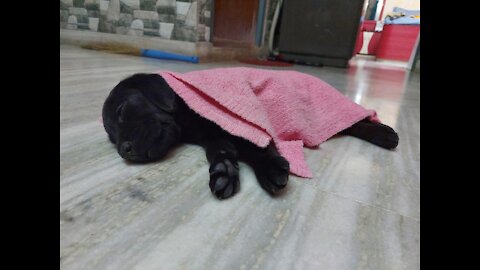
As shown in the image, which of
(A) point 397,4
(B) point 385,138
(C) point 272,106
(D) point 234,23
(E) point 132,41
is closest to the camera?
(C) point 272,106

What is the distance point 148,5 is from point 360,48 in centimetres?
571

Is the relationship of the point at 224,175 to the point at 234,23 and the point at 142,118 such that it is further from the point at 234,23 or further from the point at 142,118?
the point at 234,23

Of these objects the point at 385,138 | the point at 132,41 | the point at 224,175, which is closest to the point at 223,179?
the point at 224,175

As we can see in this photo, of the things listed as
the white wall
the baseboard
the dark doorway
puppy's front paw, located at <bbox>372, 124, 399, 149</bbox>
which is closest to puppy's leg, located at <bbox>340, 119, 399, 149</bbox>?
puppy's front paw, located at <bbox>372, 124, 399, 149</bbox>

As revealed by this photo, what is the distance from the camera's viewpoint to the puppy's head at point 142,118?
603 mm

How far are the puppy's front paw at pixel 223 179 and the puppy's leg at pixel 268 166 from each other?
0.17ft

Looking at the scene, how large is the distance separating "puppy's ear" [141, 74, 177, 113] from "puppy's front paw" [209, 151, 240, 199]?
0.19m

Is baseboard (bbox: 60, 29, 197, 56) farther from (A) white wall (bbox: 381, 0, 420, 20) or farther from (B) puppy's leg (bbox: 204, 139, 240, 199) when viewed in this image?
(A) white wall (bbox: 381, 0, 420, 20)

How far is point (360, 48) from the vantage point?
702cm

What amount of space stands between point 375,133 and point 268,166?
19.6 inches

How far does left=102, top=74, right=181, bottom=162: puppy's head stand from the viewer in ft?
1.98

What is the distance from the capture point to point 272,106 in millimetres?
757
